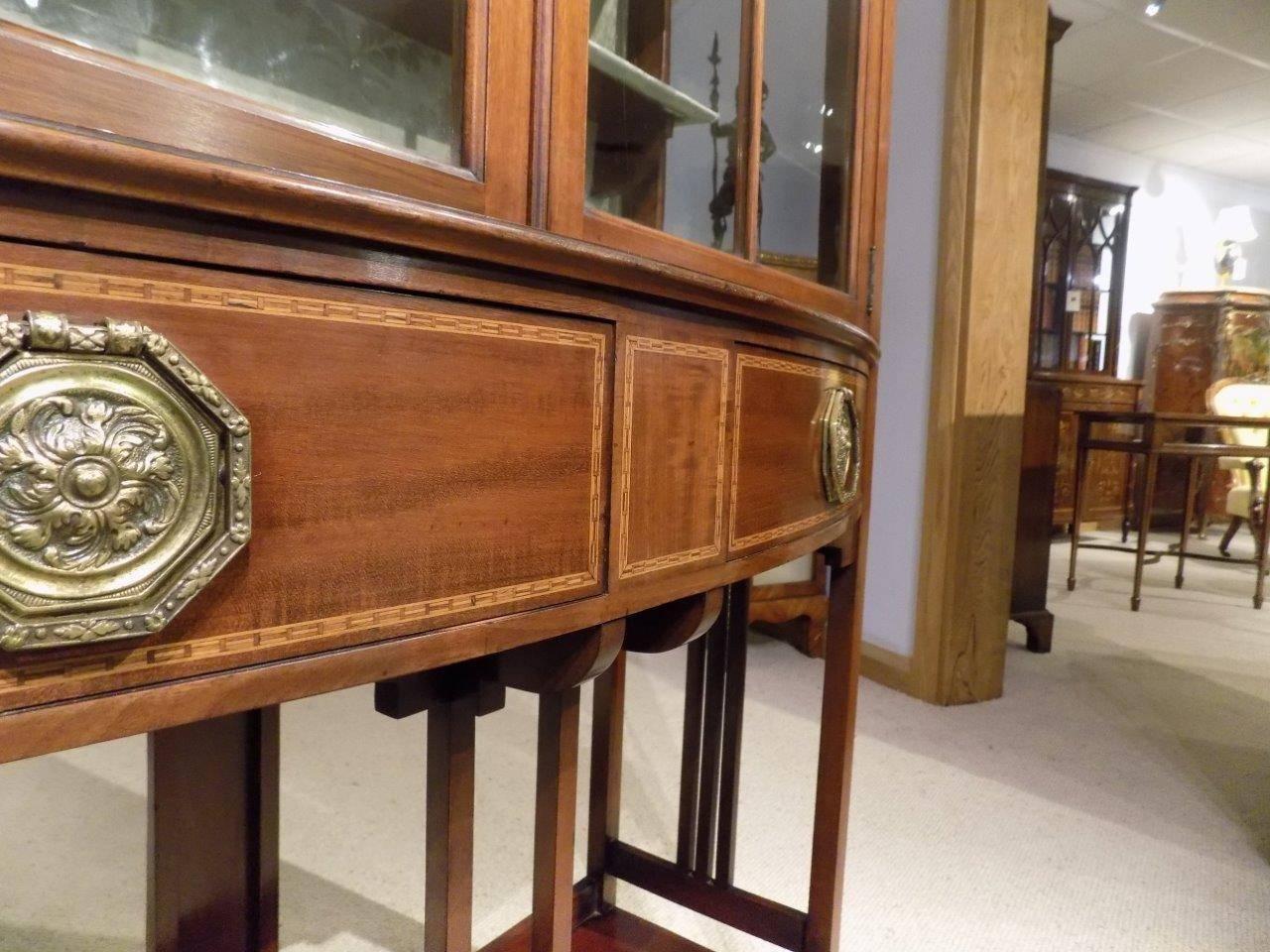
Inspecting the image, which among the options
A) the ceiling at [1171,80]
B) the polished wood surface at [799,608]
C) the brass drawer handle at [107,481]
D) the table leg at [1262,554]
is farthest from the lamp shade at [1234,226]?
the brass drawer handle at [107,481]

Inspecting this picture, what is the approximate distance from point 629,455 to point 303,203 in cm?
17

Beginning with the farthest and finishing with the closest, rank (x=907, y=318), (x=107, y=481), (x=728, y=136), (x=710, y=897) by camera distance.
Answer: (x=907, y=318), (x=710, y=897), (x=728, y=136), (x=107, y=481)

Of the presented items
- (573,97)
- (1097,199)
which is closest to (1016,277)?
(573,97)

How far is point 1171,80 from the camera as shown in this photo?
3.51m

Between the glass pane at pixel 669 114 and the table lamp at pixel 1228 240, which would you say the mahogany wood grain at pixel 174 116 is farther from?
the table lamp at pixel 1228 240

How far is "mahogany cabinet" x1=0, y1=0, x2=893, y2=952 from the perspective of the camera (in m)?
0.21

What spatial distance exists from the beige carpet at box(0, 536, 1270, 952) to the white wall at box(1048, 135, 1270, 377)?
3.30 meters

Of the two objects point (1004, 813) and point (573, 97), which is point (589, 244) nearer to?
point (573, 97)

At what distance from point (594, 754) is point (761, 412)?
0.66 m

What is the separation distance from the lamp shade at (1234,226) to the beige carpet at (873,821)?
3.38 metres

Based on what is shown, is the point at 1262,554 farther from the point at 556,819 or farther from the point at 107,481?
the point at 107,481

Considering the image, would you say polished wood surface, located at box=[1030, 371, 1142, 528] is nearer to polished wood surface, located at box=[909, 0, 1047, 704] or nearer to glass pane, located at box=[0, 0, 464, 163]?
polished wood surface, located at box=[909, 0, 1047, 704]

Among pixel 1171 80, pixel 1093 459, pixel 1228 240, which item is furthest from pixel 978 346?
pixel 1228 240

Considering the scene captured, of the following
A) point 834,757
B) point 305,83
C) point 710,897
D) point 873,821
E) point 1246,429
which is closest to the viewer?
point 305,83
